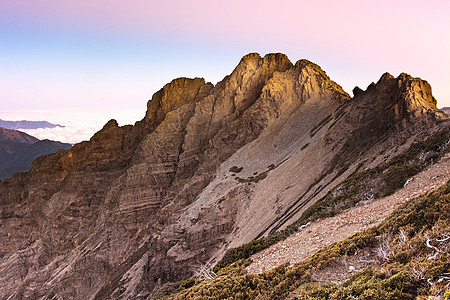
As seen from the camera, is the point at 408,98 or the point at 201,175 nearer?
the point at 408,98

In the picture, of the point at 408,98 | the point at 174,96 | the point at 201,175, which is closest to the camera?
the point at 408,98

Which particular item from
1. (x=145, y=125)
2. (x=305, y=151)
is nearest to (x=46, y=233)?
(x=145, y=125)

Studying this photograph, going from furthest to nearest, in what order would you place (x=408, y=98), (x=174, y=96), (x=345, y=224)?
1. (x=174, y=96)
2. (x=408, y=98)
3. (x=345, y=224)

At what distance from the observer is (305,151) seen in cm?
4688

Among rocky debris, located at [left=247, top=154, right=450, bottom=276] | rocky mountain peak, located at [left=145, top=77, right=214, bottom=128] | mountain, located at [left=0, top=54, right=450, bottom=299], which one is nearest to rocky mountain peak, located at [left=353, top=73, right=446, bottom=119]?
mountain, located at [left=0, top=54, right=450, bottom=299]

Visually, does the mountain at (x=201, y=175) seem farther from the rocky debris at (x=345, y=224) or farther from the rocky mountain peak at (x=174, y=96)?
the rocky debris at (x=345, y=224)

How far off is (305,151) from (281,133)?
589 inches

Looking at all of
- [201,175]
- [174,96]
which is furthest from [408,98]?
[174,96]

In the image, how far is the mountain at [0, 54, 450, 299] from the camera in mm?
32750

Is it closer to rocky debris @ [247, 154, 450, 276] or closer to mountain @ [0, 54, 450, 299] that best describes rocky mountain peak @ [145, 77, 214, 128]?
mountain @ [0, 54, 450, 299]

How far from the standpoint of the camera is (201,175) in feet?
214

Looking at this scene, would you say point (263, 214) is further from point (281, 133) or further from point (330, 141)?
point (281, 133)

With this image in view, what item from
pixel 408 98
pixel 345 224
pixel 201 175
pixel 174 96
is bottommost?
pixel 345 224

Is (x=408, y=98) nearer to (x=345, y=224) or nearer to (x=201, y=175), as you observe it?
(x=345, y=224)
